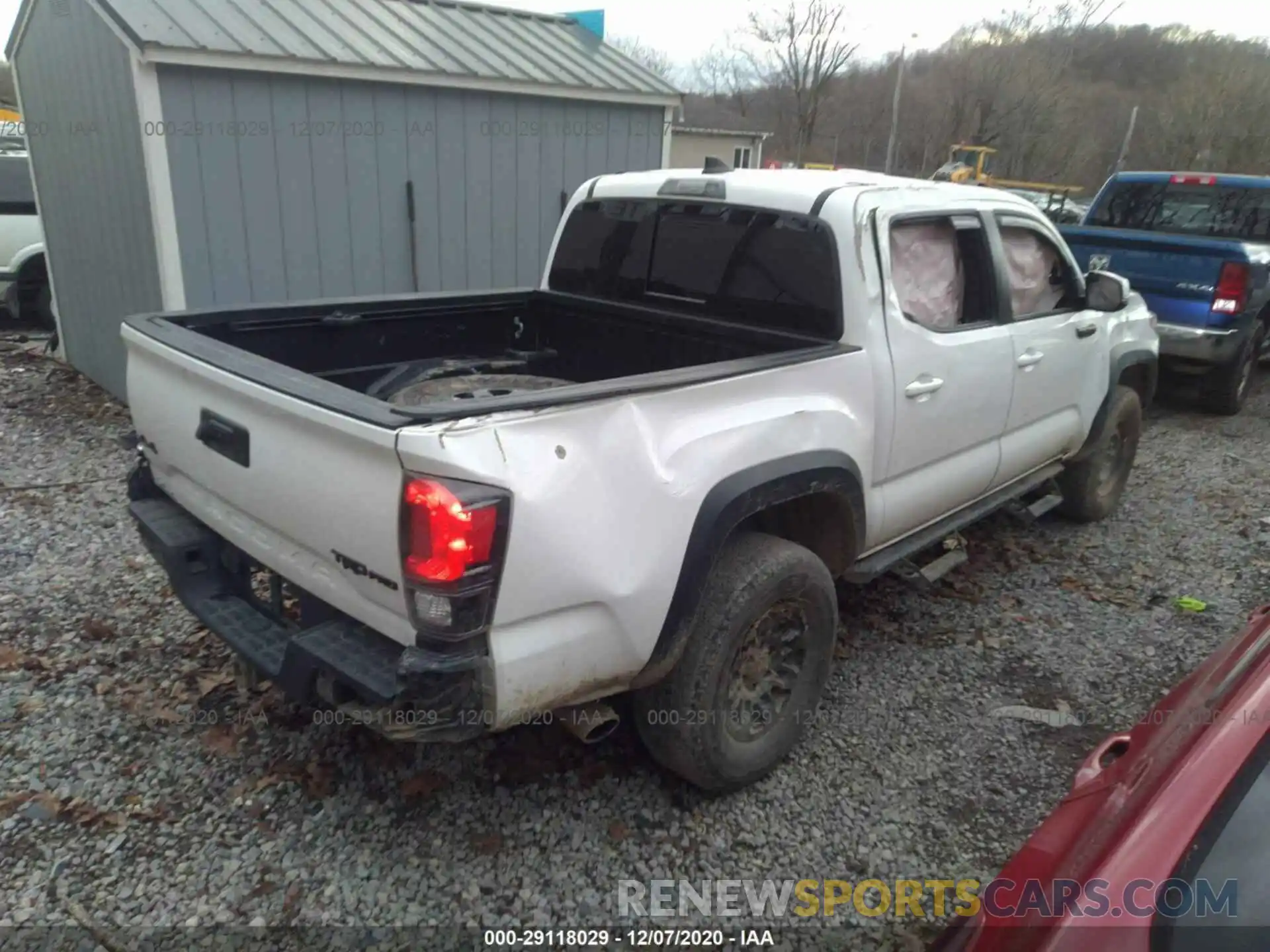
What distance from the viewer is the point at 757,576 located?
9.16 ft

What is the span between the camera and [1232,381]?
7.88m

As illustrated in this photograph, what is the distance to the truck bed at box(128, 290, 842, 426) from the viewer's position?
9.84 feet

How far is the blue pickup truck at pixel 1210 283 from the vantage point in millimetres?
7180

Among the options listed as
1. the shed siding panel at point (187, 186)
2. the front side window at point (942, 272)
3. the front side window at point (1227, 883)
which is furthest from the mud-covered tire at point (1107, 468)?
the shed siding panel at point (187, 186)

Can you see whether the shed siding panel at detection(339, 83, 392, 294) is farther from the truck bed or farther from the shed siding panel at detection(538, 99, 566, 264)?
the truck bed

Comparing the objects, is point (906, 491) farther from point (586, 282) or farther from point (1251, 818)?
point (1251, 818)

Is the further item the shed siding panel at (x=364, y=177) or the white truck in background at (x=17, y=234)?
the white truck in background at (x=17, y=234)

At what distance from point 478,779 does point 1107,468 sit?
4.33 metres

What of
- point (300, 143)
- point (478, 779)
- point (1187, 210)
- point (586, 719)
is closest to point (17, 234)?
point (300, 143)

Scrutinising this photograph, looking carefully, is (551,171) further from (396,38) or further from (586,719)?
(586,719)

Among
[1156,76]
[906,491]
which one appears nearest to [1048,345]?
[906,491]

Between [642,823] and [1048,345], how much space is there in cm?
293

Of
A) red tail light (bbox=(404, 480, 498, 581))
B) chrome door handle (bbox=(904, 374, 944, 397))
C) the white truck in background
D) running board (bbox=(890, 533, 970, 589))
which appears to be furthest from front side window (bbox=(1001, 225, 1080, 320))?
the white truck in background

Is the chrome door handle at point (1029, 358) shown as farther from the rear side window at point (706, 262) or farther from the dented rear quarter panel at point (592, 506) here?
the dented rear quarter panel at point (592, 506)
